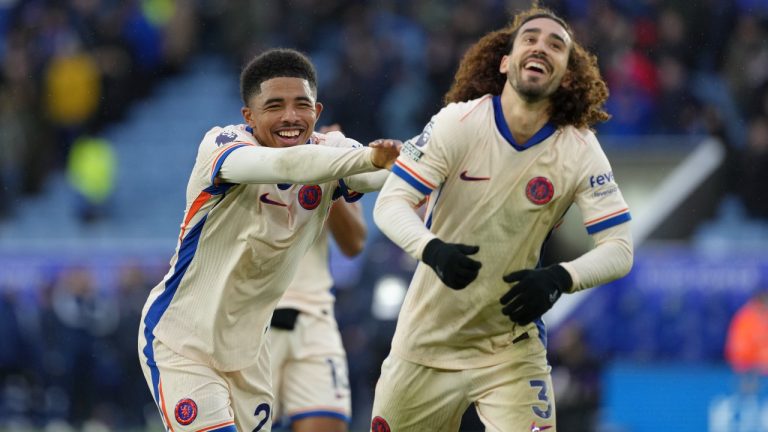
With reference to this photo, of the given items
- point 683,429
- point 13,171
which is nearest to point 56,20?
point 13,171

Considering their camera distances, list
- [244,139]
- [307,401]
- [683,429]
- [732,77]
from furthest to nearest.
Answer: [732,77], [683,429], [307,401], [244,139]

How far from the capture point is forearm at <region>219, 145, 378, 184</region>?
19.8 feet

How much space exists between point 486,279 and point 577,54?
1185 millimetres

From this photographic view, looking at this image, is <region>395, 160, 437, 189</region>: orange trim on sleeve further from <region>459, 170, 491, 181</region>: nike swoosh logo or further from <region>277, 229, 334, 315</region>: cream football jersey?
<region>277, 229, 334, 315</region>: cream football jersey

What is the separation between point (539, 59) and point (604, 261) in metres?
0.96

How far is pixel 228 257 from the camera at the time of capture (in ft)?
21.5

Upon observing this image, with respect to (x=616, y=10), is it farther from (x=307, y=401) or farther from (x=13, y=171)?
(x=307, y=401)

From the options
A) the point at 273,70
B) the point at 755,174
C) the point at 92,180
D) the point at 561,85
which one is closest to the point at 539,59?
the point at 561,85

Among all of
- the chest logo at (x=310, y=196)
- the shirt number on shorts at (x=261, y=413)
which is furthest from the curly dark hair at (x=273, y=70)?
the shirt number on shorts at (x=261, y=413)

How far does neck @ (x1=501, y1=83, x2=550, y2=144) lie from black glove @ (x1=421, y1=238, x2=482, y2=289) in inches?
31.8

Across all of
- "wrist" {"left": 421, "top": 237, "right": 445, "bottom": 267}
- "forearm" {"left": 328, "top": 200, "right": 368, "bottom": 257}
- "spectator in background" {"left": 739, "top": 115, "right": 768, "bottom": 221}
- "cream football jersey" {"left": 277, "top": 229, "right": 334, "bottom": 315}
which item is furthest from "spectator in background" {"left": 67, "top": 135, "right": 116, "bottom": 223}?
"wrist" {"left": 421, "top": 237, "right": 445, "bottom": 267}

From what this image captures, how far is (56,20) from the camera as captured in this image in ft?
66.0

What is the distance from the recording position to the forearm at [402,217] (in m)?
5.98

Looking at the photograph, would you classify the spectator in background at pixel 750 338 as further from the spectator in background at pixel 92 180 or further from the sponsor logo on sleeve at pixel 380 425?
the spectator in background at pixel 92 180
